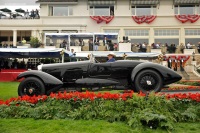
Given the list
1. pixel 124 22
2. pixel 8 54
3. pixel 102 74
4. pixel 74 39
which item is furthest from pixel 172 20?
pixel 102 74

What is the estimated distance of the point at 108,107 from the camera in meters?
7.68

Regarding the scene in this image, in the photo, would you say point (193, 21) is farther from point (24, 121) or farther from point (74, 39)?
point (24, 121)

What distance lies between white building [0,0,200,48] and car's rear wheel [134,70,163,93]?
3421 centimetres

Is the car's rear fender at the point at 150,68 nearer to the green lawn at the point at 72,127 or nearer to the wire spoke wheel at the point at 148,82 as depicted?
the wire spoke wheel at the point at 148,82

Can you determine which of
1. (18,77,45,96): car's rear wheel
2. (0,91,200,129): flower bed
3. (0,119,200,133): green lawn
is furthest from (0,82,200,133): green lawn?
(18,77,45,96): car's rear wheel

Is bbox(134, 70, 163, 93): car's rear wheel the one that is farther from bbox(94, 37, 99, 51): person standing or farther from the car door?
bbox(94, 37, 99, 51): person standing

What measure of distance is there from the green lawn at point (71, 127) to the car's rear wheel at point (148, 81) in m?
2.87

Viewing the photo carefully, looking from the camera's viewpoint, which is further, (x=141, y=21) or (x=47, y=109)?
(x=141, y=21)

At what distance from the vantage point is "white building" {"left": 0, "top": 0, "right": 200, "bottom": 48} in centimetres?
4356

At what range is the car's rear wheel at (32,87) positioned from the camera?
388 inches

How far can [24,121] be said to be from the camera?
23.9 ft

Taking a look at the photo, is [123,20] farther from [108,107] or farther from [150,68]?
[108,107]

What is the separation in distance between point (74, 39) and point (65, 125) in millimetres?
28137

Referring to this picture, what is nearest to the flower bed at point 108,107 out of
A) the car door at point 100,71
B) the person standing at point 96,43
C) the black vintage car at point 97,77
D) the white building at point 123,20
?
the black vintage car at point 97,77
